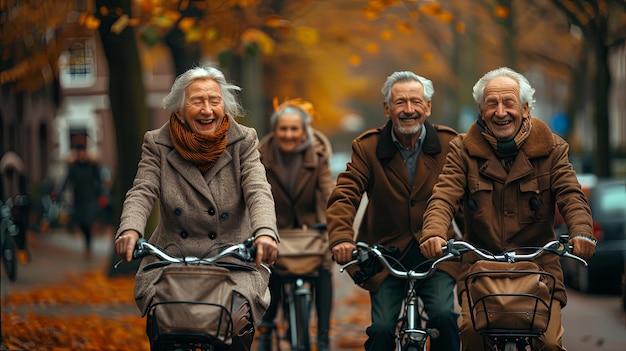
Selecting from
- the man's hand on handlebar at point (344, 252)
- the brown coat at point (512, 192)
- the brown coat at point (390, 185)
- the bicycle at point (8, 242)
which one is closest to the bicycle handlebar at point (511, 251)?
the brown coat at point (512, 192)

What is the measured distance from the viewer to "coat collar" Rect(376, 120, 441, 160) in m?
6.85

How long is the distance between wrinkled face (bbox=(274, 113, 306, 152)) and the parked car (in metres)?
5.91

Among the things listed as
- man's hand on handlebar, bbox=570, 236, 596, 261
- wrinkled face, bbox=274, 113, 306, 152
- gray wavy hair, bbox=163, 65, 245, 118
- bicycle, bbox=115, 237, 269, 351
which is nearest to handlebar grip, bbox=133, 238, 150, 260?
bicycle, bbox=115, 237, 269, 351

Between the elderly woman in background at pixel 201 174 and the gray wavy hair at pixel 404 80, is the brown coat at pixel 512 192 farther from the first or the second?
the elderly woman in background at pixel 201 174

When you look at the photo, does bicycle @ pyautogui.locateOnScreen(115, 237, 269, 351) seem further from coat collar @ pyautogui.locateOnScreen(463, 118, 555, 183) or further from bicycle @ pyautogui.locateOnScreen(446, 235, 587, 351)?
coat collar @ pyautogui.locateOnScreen(463, 118, 555, 183)

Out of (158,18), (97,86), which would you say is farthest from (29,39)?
(97,86)

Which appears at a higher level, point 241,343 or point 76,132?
point 76,132

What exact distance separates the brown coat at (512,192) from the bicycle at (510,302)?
576mm

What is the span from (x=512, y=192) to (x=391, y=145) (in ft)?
3.38

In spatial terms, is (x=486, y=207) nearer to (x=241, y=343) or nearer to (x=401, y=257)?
(x=401, y=257)

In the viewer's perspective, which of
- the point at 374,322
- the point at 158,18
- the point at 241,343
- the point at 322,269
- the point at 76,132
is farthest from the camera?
the point at 76,132

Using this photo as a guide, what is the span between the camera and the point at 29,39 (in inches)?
627

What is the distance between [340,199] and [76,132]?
34696 millimetres

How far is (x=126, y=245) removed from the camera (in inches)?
214
